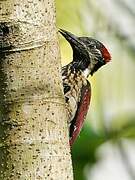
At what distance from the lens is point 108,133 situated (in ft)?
8.87

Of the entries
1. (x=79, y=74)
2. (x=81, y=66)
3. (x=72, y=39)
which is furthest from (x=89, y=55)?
(x=72, y=39)

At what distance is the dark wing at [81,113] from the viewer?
2867 mm

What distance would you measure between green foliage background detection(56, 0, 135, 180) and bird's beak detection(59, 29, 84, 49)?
39mm

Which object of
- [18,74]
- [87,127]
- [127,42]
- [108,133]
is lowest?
[87,127]

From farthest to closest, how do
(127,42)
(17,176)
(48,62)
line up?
(127,42)
(48,62)
(17,176)

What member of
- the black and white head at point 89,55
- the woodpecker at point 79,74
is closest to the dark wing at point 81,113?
the woodpecker at point 79,74

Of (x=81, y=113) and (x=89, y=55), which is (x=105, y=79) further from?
(x=89, y=55)

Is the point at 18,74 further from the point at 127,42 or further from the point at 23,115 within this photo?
the point at 127,42

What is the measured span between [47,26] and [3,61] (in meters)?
0.15

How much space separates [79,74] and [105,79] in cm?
58

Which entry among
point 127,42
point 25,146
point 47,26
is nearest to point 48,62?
point 47,26

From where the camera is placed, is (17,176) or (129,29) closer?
(17,176)

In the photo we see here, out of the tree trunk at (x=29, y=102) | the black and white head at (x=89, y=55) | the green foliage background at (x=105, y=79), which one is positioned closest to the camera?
the tree trunk at (x=29, y=102)

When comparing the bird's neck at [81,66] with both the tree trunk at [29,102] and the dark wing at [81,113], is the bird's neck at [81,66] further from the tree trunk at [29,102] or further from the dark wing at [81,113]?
the tree trunk at [29,102]
